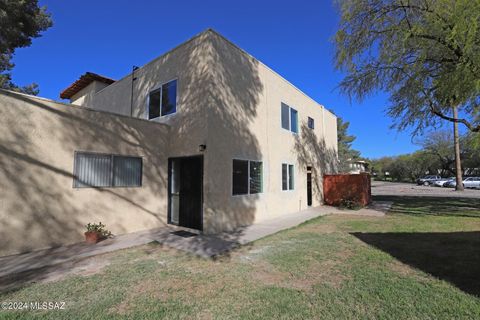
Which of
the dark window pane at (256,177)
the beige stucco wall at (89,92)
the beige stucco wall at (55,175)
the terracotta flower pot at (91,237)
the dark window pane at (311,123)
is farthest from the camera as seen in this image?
the dark window pane at (311,123)

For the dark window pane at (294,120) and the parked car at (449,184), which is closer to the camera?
the dark window pane at (294,120)

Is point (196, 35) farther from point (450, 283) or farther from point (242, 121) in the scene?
point (450, 283)

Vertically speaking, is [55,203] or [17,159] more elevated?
[17,159]

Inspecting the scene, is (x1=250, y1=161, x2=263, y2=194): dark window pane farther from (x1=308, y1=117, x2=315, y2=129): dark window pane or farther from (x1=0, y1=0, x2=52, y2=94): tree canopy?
(x1=0, y1=0, x2=52, y2=94): tree canopy

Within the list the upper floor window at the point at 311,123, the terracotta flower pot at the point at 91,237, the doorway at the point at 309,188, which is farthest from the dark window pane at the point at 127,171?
the upper floor window at the point at 311,123

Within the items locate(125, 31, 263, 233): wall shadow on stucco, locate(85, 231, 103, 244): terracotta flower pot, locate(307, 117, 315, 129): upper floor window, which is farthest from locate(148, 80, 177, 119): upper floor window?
locate(307, 117, 315, 129): upper floor window

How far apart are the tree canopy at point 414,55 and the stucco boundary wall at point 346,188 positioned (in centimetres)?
446

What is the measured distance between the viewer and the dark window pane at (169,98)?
29.6ft

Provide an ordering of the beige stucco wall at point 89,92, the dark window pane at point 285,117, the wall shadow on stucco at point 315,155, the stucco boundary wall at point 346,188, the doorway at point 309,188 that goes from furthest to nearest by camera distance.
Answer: the doorway at point 309,188, the stucco boundary wall at point 346,188, the beige stucco wall at point 89,92, the wall shadow on stucco at point 315,155, the dark window pane at point 285,117

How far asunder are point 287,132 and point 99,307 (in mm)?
10228

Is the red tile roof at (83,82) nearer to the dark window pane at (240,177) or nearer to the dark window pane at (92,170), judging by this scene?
the dark window pane at (92,170)

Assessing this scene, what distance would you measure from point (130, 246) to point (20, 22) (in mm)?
14717

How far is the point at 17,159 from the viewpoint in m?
5.70

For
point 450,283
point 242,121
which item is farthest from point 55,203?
point 450,283
